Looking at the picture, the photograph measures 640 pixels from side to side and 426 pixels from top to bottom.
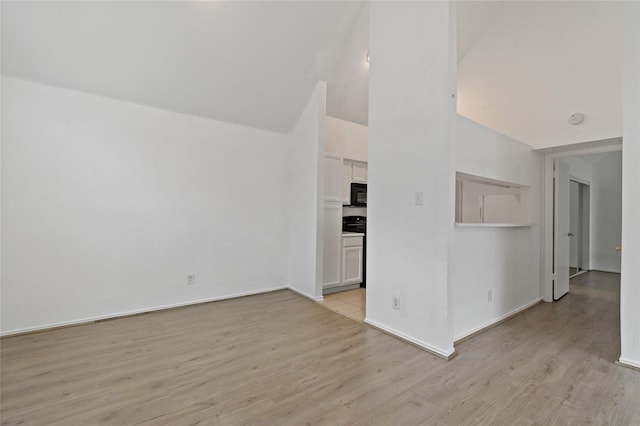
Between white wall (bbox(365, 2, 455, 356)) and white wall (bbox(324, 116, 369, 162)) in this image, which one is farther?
white wall (bbox(324, 116, 369, 162))

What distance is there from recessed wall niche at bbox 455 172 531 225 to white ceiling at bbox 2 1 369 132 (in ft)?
7.66

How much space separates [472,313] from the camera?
2.65m

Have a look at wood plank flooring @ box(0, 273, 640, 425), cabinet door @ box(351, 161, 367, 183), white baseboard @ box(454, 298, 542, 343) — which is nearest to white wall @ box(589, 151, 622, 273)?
white baseboard @ box(454, 298, 542, 343)

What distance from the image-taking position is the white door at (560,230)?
12.5 feet

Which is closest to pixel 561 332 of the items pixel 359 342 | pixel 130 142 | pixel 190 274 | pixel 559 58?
pixel 359 342

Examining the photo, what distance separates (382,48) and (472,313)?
273 cm

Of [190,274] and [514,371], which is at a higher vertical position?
[190,274]

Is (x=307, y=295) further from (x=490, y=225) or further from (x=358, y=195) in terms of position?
(x=490, y=225)

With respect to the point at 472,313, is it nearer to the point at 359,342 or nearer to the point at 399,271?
the point at 399,271

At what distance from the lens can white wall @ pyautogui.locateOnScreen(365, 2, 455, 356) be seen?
7.34ft

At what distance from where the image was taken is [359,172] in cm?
468

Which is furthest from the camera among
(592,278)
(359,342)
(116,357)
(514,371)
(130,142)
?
(592,278)

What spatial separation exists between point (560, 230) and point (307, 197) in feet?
11.6

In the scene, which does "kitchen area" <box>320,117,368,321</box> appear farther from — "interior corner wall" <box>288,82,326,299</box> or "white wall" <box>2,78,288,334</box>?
"white wall" <box>2,78,288,334</box>
